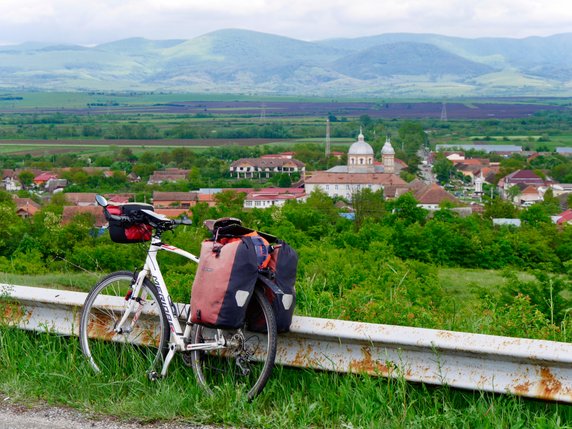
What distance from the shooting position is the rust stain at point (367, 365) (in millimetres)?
4016

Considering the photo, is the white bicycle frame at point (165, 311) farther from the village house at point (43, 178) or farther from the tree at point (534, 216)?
the village house at point (43, 178)

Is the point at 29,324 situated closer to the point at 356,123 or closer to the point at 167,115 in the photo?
the point at 356,123

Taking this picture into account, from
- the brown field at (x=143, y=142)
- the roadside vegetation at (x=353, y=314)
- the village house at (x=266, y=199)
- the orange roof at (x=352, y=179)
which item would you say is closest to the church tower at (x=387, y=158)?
the orange roof at (x=352, y=179)

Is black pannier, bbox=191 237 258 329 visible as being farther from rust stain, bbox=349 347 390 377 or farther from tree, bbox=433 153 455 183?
tree, bbox=433 153 455 183

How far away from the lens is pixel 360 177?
81688 mm

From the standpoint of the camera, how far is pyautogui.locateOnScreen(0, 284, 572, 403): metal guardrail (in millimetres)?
3705

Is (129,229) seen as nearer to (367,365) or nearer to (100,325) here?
(100,325)

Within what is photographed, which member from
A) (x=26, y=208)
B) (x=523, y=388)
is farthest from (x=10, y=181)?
(x=523, y=388)

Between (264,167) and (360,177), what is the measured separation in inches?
512

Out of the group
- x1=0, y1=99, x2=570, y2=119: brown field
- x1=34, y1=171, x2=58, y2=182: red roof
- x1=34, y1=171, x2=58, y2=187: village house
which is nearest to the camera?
x1=34, y1=171, x2=58, y2=187: village house

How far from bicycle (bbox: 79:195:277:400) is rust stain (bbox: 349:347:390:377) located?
37 cm

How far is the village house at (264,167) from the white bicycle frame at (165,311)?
268ft

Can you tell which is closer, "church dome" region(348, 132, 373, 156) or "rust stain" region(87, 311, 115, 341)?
"rust stain" region(87, 311, 115, 341)

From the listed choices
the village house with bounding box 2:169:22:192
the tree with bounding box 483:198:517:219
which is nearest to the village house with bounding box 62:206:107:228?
the tree with bounding box 483:198:517:219
